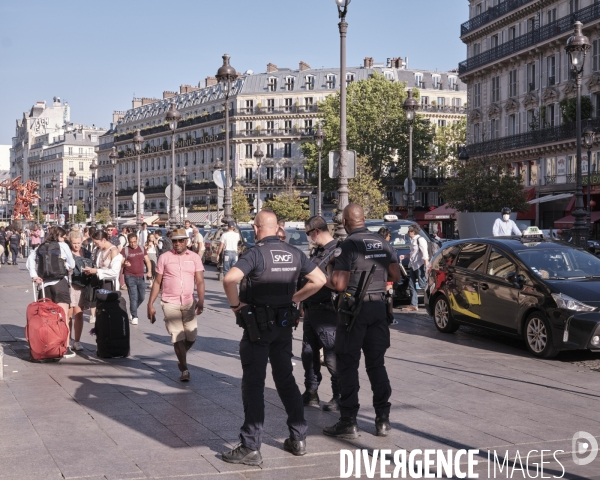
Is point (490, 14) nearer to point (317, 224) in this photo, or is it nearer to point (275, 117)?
point (275, 117)

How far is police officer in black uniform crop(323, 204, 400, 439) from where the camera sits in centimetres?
713

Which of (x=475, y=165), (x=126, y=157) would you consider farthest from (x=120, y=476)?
(x=126, y=157)

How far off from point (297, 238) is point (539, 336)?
18654 mm

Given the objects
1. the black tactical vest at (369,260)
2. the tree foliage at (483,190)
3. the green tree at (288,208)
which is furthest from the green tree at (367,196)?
the black tactical vest at (369,260)

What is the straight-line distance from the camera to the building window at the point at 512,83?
2117 inches

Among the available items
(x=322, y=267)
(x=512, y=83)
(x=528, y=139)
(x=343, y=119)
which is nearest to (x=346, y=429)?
(x=322, y=267)

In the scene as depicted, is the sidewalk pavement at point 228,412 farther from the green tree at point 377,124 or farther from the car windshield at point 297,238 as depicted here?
the green tree at point 377,124

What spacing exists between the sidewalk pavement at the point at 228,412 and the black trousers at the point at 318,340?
0.34m

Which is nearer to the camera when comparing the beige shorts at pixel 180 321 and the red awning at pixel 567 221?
the beige shorts at pixel 180 321

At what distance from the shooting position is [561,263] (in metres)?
12.3

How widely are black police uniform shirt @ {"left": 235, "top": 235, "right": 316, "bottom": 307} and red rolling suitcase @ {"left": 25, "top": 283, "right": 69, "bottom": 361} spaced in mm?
5093

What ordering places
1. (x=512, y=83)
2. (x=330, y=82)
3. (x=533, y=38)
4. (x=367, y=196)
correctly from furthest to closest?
(x=330, y=82), (x=367, y=196), (x=512, y=83), (x=533, y=38)

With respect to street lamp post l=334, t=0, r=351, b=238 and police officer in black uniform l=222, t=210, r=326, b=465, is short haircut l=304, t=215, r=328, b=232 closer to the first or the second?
police officer in black uniform l=222, t=210, r=326, b=465

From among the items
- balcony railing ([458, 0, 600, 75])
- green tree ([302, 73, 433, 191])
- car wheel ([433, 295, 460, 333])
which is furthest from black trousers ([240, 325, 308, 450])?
green tree ([302, 73, 433, 191])
